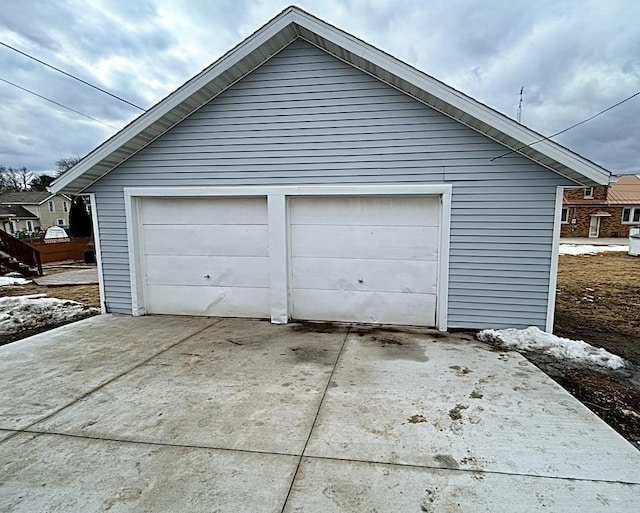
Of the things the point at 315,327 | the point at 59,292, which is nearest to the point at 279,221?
the point at 315,327

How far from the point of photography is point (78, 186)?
5.92 meters

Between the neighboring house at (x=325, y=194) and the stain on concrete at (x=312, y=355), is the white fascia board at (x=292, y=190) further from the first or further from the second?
the stain on concrete at (x=312, y=355)

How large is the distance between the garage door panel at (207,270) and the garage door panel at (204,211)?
635 millimetres

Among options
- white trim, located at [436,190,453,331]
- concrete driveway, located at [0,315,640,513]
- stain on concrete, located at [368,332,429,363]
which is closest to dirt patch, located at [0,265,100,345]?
concrete driveway, located at [0,315,640,513]

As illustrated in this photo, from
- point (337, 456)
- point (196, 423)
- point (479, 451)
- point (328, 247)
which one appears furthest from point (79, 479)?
point (328, 247)

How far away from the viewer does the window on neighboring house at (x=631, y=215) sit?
85.9 feet

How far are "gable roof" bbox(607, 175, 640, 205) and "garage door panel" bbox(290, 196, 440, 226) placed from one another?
29018 mm

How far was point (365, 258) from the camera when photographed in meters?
5.63

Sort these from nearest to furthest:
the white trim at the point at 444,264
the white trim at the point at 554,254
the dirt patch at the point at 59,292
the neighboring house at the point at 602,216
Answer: the white trim at the point at 554,254 < the white trim at the point at 444,264 < the dirt patch at the point at 59,292 < the neighboring house at the point at 602,216

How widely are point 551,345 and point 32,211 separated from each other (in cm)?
5245

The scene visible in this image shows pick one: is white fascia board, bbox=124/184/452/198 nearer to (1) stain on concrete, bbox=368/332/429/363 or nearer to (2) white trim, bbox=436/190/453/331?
(2) white trim, bbox=436/190/453/331

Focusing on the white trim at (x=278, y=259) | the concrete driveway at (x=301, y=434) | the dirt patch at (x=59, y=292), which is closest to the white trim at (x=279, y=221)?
the white trim at (x=278, y=259)

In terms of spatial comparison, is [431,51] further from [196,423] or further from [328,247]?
[196,423]

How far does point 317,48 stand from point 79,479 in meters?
5.58
